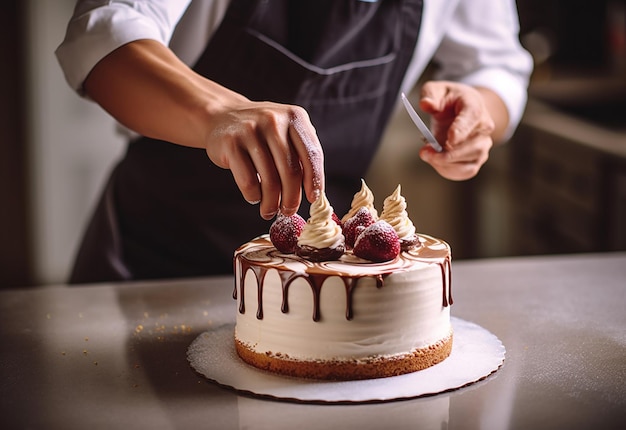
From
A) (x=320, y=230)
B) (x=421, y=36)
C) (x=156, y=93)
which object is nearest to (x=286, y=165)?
(x=320, y=230)

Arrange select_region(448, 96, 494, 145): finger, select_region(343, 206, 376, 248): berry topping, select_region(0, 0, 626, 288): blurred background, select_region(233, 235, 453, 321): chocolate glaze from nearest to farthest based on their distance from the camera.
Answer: select_region(233, 235, 453, 321): chocolate glaze → select_region(343, 206, 376, 248): berry topping → select_region(448, 96, 494, 145): finger → select_region(0, 0, 626, 288): blurred background

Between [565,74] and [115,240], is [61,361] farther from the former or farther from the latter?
[565,74]

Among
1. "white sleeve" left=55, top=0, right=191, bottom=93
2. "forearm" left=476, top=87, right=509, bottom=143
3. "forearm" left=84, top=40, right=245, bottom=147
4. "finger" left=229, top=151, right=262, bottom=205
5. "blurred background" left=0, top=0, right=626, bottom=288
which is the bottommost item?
"blurred background" left=0, top=0, right=626, bottom=288

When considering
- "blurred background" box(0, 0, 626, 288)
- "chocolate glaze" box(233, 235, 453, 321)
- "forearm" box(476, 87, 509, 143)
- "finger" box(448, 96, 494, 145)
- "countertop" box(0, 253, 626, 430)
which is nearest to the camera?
"countertop" box(0, 253, 626, 430)

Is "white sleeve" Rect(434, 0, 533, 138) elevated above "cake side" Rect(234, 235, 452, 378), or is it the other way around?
"white sleeve" Rect(434, 0, 533, 138)

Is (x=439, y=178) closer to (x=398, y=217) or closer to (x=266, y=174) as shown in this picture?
(x=398, y=217)

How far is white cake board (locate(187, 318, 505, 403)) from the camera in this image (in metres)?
1.09

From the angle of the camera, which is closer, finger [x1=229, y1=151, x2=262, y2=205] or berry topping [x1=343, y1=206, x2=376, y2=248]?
finger [x1=229, y1=151, x2=262, y2=205]

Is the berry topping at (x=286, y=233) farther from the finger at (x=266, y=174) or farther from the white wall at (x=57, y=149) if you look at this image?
the white wall at (x=57, y=149)

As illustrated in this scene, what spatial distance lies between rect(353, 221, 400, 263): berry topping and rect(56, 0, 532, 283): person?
3.7 inches

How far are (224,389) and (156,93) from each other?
0.45m

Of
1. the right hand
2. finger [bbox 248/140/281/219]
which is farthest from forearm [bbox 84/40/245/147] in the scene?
finger [bbox 248/140/281/219]

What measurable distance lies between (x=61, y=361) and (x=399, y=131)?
2.71 metres

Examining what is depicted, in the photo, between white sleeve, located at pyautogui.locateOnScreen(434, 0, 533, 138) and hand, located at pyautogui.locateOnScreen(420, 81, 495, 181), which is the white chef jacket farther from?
hand, located at pyautogui.locateOnScreen(420, 81, 495, 181)
